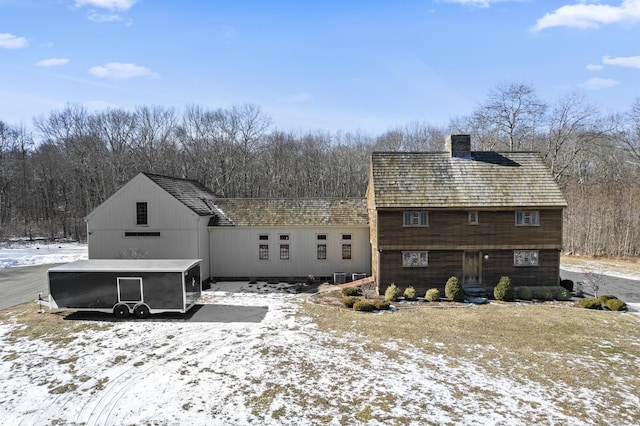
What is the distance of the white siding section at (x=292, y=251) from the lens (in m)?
26.1

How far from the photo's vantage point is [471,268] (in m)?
22.2

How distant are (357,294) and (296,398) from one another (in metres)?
11.5

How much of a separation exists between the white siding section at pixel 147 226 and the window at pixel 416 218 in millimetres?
12585

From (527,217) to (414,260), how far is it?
6.74 m

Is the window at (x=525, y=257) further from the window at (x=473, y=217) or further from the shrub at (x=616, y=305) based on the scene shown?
the shrub at (x=616, y=305)

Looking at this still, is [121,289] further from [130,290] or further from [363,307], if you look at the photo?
[363,307]

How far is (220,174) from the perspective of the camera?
5531 cm

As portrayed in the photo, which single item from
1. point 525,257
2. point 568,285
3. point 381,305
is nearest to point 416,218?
point 381,305

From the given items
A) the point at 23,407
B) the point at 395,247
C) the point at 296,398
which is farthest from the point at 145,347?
the point at 395,247

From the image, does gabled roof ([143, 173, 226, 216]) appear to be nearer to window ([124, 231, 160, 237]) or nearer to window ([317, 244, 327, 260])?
window ([124, 231, 160, 237])

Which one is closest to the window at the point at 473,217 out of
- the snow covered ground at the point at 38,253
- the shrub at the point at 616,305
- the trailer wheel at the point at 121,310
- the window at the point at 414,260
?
the window at the point at 414,260

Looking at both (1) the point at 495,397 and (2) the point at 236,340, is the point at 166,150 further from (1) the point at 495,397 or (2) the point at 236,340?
(1) the point at 495,397

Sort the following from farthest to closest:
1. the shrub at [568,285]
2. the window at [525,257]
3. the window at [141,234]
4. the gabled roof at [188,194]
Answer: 1. the gabled roof at [188,194]
2. the window at [141,234]
3. the shrub at [568,285]
4. the window at [525,257]

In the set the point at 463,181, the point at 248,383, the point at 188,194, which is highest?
the point at 463,181
